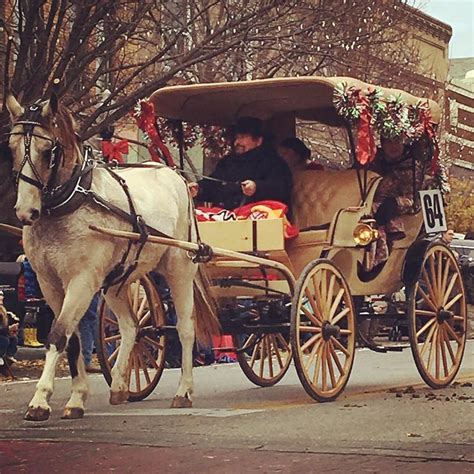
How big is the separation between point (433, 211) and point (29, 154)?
481 cm

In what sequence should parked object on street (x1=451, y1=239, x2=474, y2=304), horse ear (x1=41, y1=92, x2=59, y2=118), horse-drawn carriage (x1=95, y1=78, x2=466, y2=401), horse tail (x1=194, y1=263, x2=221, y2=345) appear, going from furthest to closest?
parked object on street (x1=451, y1=239, x2=474, y2=304), horse tail (x1=194, y1=263, x2=221, y2=345), horse-drawn carriage (x1=95, y1=78, x2=466, y2=401), horse ear (x1=41, y1=92, x2=59, y2=118)

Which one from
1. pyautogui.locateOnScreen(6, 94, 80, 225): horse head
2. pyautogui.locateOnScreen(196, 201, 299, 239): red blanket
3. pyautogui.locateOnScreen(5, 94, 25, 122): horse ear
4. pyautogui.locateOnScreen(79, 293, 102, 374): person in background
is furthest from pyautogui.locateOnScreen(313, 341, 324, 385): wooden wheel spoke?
pyautogui.locateOnScreen(79, 293, 102, 374): person in background

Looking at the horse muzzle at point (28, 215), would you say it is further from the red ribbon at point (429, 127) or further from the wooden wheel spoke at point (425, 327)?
the red ribbon at point (429, 127)

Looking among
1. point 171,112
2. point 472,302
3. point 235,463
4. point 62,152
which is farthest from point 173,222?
point 472,302

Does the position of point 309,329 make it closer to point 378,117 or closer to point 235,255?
point 235,255

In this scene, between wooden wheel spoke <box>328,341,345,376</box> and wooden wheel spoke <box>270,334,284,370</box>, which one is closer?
wooden wheel spoke <box>328,341,345,376</box>

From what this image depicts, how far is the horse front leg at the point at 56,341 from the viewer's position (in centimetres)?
977

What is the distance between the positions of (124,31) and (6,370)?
4292 mm

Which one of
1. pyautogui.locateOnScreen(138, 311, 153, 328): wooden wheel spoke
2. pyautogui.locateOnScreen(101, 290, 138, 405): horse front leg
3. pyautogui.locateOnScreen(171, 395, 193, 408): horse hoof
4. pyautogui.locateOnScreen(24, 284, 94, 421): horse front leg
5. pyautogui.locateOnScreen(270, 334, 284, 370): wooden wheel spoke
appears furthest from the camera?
pyautogui.locateOnScreen(270, 334, 284, 370): wooden wheel spoke

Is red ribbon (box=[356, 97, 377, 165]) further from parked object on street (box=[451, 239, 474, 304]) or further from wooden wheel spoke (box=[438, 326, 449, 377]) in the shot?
parked object on street (box=[451, 239, 474, 304])

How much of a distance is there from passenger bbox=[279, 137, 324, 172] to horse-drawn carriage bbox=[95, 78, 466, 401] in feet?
1.12

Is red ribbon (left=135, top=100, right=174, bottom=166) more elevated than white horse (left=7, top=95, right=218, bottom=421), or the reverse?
red ribbon (left=135, top=100, right=174, bottom=166)

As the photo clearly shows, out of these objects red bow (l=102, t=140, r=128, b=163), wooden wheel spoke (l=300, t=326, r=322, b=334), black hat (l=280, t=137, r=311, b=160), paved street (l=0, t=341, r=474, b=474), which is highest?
black hat (l=280, t=137, r=311, b=160)

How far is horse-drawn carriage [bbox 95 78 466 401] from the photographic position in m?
11.7
